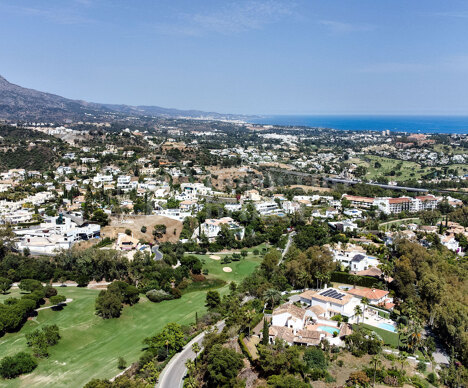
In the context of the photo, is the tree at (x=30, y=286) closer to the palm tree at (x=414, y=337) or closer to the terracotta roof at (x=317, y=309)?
the terracotta roof at (x=317, y=309)

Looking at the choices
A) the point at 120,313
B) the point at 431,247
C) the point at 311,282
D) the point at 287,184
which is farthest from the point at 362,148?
the point at 120,313

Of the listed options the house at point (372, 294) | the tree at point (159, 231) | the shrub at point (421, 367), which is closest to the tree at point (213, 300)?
the house at point (372, 294)

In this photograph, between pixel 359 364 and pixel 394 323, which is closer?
pixel 359 364

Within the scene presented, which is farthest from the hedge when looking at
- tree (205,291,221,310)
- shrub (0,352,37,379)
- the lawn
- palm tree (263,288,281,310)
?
shrub (0,352,37,379)

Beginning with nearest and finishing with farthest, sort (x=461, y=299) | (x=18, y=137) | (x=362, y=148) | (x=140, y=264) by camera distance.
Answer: (x=461, y=299), (x=140, y=264), (x=18, y=137), (x=362, y=148)

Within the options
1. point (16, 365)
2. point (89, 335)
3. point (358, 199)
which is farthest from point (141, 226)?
point (358, 199)

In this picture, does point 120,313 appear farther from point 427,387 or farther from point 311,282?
point 427,387

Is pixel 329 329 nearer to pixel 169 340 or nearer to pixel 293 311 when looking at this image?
pixel 293 311
